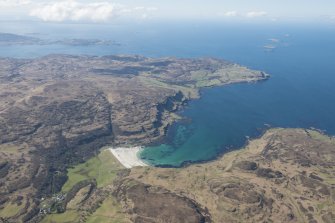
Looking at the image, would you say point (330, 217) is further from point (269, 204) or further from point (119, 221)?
point (119, 221)

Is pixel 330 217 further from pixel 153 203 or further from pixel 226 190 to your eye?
pixel 153 203

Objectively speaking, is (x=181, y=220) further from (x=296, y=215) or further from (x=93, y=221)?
(x=296, y=215)

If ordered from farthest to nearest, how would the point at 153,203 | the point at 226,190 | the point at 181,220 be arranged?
the point at 226,190
the point at 153,203
the point at 181,220

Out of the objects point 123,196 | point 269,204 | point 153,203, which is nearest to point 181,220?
point 153,203

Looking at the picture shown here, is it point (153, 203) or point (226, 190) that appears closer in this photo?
point (153, 203)

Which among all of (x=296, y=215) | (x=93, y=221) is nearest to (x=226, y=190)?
(x=296, y=215)

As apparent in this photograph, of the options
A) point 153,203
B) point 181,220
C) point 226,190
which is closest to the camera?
point 181,220

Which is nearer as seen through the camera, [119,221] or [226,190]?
[119,221]
